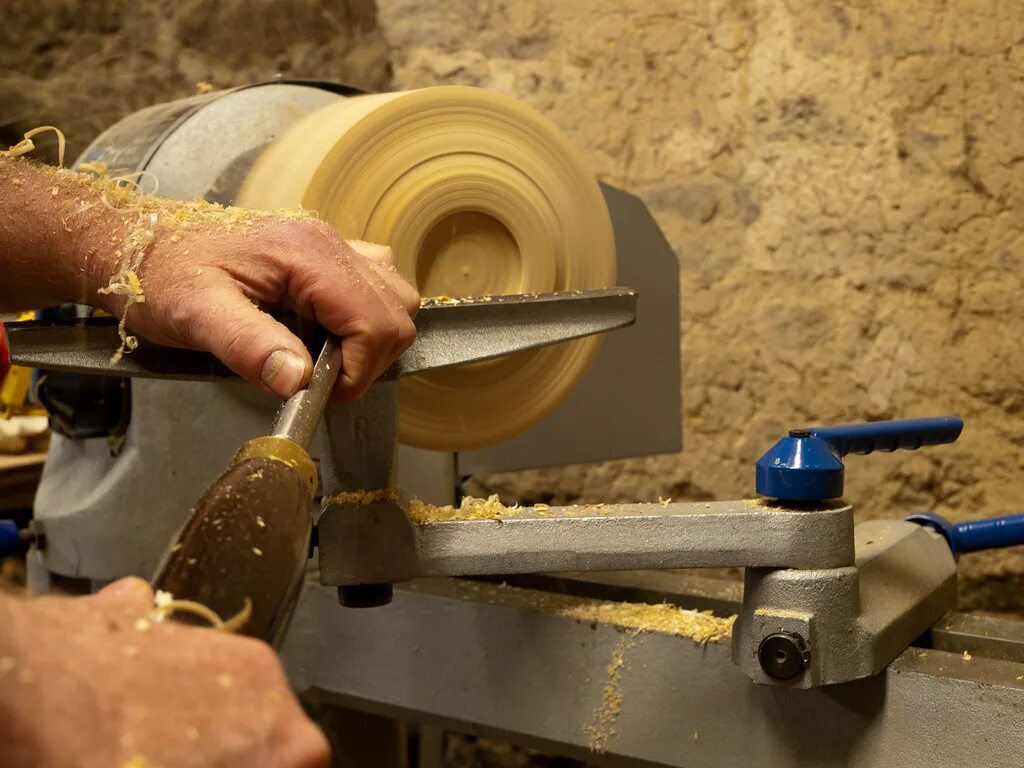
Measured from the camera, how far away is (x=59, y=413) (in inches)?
47.5

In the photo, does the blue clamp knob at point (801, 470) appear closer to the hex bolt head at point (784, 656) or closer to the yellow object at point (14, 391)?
the hex bolt head at point (784, 656)

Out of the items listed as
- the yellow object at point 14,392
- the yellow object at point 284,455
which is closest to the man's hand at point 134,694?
the yellow object at point 284,455

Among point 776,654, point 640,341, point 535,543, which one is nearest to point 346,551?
point 535,543

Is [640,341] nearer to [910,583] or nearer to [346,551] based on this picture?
[910,583]

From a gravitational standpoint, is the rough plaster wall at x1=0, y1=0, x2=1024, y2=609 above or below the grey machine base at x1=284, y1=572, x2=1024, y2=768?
above

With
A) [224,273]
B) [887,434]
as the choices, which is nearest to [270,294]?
[224,273]

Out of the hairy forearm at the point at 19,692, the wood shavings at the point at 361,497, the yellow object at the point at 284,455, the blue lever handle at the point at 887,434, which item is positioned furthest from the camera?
the blue lever handle at the point at 887,434

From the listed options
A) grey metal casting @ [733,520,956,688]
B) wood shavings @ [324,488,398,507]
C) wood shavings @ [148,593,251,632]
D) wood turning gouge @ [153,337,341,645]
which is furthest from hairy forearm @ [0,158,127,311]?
grey metal casting @ [733,520,956,688]

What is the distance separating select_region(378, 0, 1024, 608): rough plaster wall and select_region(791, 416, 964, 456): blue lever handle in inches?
28.5

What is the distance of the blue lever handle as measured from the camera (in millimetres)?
925

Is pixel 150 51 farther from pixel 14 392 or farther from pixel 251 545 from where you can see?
pixel 251 545

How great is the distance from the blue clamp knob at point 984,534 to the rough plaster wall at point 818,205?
2.16 feet

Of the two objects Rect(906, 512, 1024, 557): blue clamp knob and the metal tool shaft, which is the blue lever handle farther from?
the metal tool shaft

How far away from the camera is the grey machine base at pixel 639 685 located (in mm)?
784
